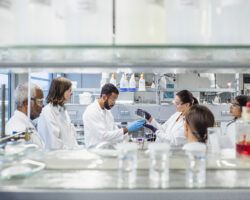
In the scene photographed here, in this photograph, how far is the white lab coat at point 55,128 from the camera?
2582 mm

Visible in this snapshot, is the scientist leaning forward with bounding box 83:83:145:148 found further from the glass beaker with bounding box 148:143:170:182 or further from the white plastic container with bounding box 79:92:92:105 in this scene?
the glass beaker with bounding box 148:143:170:182

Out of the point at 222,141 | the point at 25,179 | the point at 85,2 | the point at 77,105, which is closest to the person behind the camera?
the point at 85,2

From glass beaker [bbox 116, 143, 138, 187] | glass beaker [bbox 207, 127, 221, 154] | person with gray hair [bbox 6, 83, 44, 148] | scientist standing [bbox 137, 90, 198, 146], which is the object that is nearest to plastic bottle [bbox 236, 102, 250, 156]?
glass beaker [bbox 207, 127, 221, 154]

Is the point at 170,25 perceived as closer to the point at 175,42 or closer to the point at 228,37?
the point at 175,42

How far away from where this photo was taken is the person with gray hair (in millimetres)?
2096

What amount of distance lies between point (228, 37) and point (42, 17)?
439mm

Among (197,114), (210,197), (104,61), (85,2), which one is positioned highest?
(85,2)

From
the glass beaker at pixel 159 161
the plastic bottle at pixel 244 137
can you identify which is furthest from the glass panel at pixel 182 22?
the plastic bottle at pixel 244 137

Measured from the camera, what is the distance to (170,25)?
2.19 ft

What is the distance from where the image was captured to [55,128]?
2.61m

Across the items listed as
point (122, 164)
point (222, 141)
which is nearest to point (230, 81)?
point (222, 141)

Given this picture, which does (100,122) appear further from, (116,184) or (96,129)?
(116,184)

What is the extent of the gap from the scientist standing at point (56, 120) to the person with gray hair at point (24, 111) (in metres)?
0.12

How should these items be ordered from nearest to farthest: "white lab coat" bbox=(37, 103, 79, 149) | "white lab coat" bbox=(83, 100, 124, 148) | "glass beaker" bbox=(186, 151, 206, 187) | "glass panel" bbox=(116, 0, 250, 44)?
"glass panel" bbox=(116, 0, 250, 44) → "glass beaker" bbox=(186, 151, 206, 187) → "white lab coat" bbox=(37, 103, 79, 149) → "white lab coat" bbox=(83, 100, 124, 148)
